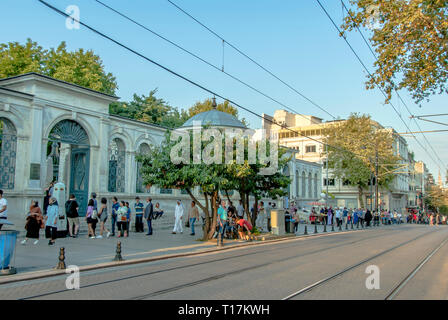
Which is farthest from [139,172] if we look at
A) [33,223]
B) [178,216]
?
[33,223]

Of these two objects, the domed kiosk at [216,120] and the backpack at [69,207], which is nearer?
the backpack at [69,207]

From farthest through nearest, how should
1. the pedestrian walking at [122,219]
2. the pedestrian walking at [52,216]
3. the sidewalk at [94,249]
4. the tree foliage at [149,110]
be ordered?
the tree foliage at [149,110]
the pedestrian walking at [122,219]
the pedestrian walking at [52,216]
the sidewalk at [94,249]

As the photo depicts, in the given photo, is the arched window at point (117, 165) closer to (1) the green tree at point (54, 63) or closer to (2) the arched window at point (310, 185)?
(1) the green tree at point (54, 63)

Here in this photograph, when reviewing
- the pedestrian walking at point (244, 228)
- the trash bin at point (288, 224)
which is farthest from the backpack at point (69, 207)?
the trash bin at point (288, 224)

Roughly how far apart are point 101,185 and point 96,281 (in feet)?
41.4

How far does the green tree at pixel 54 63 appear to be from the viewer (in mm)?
28344

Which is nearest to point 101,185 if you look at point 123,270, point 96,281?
point 123,270

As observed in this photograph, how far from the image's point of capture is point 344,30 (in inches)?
535

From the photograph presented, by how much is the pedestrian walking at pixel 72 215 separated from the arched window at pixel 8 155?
10.4 ft

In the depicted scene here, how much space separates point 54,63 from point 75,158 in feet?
45.1

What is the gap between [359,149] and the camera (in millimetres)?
50875

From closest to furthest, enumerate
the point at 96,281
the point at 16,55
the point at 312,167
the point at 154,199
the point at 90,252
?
the point at 96,281 < the point at 90,252 < the point at 154,199 < the point at 16,55 < the point at 312,167

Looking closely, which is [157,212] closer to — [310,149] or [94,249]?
[94,249]
